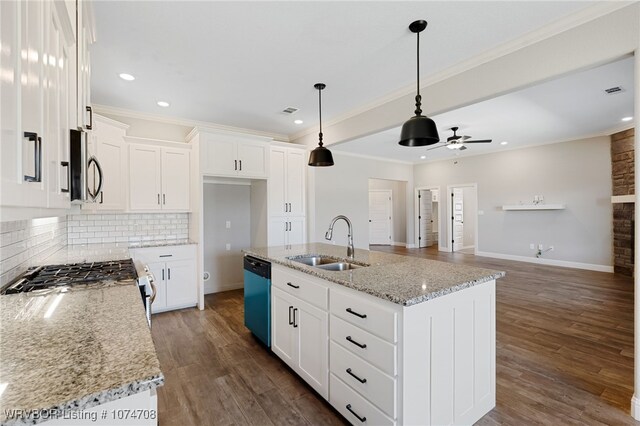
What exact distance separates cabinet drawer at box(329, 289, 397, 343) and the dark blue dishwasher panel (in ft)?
3.51

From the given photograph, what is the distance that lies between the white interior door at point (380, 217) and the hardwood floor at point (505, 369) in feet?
20.5

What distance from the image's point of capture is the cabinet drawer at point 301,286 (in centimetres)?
210

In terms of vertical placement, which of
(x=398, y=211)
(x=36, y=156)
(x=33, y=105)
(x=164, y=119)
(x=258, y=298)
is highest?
(x=164, y=119)

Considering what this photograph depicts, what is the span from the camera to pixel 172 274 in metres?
Answer: 4.07

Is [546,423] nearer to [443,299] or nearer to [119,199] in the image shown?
Result: [443,299]

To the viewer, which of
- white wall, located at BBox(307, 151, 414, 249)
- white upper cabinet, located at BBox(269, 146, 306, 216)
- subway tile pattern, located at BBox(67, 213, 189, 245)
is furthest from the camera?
white wall, located at BBox(307, 151, 414, 249)

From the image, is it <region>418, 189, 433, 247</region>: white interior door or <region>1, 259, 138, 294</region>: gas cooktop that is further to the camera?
<region>418, 189, 433, 247</region>: white interior door

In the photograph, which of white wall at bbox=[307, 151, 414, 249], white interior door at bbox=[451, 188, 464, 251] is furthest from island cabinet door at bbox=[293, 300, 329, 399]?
white interior door at bbox=[451, 188, 464, 251]

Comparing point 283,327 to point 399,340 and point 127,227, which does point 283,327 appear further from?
point 127,227

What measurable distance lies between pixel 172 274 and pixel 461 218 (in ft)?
29.6

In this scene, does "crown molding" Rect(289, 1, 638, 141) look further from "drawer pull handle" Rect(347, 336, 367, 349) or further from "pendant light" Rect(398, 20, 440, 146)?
"drawer pull handle" Rect(347, 336, 367, 349)

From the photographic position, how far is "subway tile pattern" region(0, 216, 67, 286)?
5.16 ft

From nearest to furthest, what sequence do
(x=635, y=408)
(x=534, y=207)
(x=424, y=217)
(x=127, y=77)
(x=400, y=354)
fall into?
(x=400, y=354) → (x=635, y=408) → (x=127, y=77) → (x=534, y=207) → (x=424, y=217)

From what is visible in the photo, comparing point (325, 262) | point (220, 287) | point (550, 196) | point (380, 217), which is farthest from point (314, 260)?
point (380, 217)
